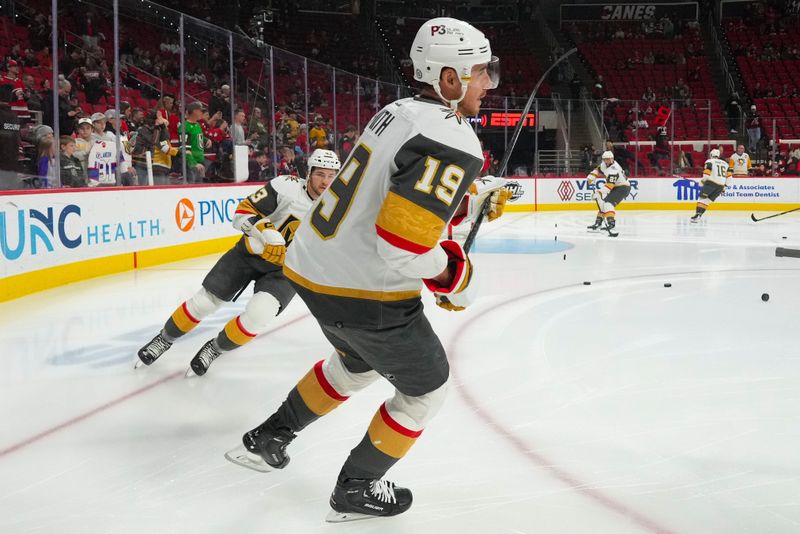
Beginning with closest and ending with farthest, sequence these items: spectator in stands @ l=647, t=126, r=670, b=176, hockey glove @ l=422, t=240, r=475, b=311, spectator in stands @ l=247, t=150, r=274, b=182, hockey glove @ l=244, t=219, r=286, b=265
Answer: hockey glove @ l=422, t=240, r=475, b=311 → hockey glove @ l=244, t=219, r=286, b=265 → spectator in stands @ l=247, t=150, r=274, b=182 → spectator in stands @ l=647, t=126, r=670, b=176

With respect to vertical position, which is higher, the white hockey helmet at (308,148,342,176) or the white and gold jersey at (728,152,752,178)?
the white and gold jersey at (728,152,752,178)

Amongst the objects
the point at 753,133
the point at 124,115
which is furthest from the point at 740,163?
the point at 124,115

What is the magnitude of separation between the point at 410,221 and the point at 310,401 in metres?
0.83

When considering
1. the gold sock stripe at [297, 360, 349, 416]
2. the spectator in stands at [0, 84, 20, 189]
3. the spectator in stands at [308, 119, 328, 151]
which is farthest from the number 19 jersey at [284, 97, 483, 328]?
the spectator in stands at [308, 119, 328, 151]

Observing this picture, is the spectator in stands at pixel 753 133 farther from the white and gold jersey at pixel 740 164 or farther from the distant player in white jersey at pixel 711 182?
the distant player in white jersey at pixel 711 182

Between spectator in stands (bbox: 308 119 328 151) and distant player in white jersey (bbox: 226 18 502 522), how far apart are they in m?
9.65

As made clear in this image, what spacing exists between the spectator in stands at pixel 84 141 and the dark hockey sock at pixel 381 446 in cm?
576

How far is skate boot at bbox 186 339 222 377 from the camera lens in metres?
3.83

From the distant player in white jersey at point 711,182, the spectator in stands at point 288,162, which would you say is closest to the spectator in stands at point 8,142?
the spectator in stands at point 288,162

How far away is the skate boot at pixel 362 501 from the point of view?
2.25m

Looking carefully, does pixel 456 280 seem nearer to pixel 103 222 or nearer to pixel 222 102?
pixel 103 222

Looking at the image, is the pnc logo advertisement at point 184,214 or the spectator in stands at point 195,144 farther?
the spectator in stands at point 195,144

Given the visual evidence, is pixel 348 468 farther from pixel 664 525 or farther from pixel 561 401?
pixel 561 401

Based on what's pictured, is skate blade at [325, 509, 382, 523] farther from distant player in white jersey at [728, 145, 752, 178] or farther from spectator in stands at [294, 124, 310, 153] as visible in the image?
distant player in white jersey at [728, 145, 752, 178]
